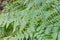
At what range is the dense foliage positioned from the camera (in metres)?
1.77

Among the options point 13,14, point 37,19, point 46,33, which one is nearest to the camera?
point 46,33

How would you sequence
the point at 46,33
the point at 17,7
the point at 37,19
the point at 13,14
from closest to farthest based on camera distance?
the point at 46,33 < the point at 37,19 < the point at 13,14 < the point at 17,7

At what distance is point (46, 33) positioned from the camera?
5.75 ft

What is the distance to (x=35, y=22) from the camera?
1.87m

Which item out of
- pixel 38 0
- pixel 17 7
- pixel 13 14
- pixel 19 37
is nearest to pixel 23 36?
pixel 19 37

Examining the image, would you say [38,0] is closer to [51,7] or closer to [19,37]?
[51,7]

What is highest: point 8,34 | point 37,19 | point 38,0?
point 38,0

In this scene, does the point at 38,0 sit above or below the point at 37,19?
above

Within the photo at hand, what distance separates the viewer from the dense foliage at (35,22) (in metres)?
1.77

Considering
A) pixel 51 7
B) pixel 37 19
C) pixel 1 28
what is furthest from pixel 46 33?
pixel 1 28

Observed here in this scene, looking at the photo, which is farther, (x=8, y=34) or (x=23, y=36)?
(x=8, y=34)

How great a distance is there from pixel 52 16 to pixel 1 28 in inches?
25.0

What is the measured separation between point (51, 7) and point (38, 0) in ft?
0.57

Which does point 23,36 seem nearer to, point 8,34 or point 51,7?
point 8,34
